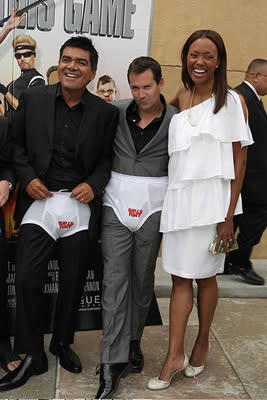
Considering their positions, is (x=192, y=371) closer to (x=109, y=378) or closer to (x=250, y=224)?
(x=109, y=378)

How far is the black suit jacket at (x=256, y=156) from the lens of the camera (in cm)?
482

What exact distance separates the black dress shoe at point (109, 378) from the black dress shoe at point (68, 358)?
249mm

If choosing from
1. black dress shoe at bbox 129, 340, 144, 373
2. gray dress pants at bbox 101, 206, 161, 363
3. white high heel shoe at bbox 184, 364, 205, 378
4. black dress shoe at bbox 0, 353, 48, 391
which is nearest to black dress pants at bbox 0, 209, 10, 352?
black dress shoe at bbox 0, 353, 48, 391

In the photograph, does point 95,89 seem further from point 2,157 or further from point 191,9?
point 2,157

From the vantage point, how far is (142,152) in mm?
3033

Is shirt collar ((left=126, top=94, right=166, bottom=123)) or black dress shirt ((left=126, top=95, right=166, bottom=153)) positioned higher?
shirt collar ((left=126, top=94, right=166, bottom=123))

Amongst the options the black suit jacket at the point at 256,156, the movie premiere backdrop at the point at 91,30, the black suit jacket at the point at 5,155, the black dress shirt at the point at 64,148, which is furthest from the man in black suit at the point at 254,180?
the black suit jacket at the point at 5,155

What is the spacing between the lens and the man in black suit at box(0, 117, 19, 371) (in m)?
3.16

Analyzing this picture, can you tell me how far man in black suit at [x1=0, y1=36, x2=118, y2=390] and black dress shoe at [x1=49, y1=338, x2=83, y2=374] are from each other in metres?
0.21

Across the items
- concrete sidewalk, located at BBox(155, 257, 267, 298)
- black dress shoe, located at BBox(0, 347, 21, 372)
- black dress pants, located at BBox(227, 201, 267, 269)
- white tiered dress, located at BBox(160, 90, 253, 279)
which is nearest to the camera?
white tiered dress, located at BBox(160, 90, 253, 279)

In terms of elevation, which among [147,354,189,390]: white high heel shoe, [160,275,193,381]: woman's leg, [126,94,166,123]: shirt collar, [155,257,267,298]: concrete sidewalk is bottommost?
[155,257,267,298]: concrete sidewalk

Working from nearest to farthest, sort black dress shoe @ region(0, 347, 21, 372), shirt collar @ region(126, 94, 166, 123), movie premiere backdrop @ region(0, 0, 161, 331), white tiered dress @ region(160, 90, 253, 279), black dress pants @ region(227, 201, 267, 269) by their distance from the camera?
white tiered dress @ region(160, 90, 253, 279), shirt collar @ region(126, 94, 166, 123), black dress shoe @ region(0, 347, 21, 372), movie premiere backdrop @ region(0, 0, 161, 331), black dress pants @ region(227, 201, 267, 269)

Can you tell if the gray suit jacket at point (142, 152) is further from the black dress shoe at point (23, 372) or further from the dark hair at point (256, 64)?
the dark hair at point (256, 64)

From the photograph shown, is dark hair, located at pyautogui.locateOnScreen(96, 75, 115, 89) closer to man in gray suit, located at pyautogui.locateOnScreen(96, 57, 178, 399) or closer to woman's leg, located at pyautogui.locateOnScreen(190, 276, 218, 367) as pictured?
man in gray suit, located at pyautogui.locateOnScreen(96, 57, 178, 399)
